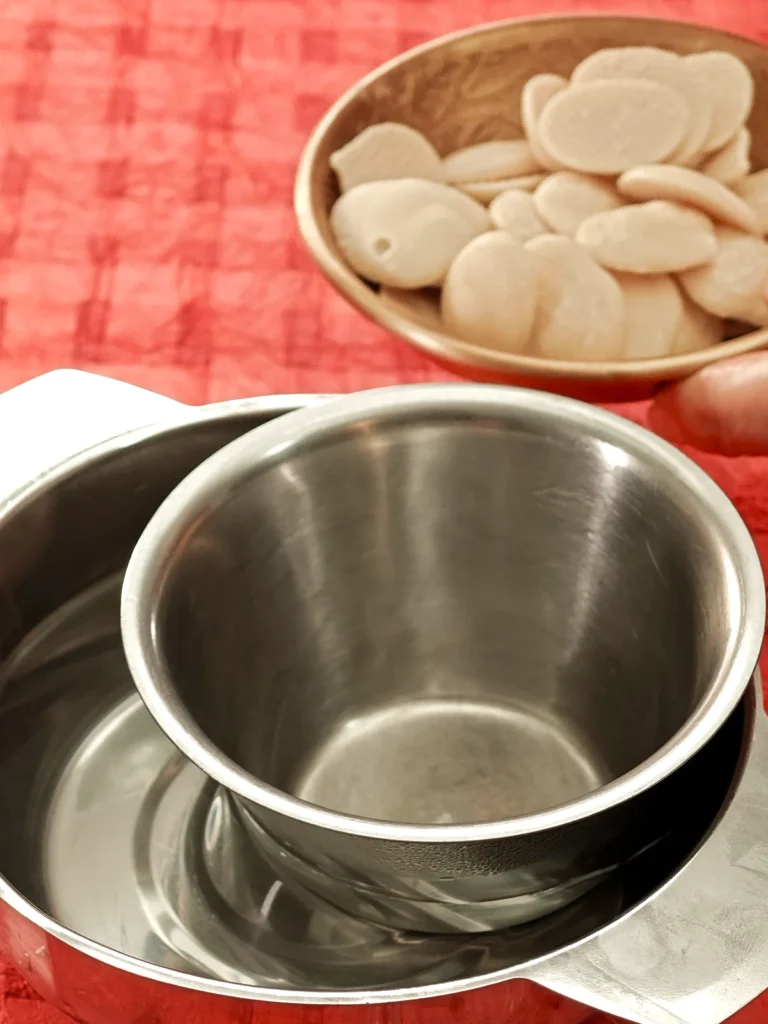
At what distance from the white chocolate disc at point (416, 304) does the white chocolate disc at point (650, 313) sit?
3.7 inches

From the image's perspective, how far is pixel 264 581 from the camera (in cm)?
43

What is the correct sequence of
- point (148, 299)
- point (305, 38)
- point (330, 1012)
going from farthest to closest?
point (305, 38) → point (148, 299) → point (330, 1012)

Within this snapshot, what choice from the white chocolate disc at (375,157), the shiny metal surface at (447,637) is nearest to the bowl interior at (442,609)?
the shiny metal surface at (447,637)

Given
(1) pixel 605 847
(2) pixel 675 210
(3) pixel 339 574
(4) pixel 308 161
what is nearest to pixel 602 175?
(2) pixel 675 210

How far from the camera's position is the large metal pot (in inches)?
10.8

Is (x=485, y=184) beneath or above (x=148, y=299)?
above

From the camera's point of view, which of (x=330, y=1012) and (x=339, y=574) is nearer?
(x=330, y=1012)

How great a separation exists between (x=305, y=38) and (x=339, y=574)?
531 millimetres

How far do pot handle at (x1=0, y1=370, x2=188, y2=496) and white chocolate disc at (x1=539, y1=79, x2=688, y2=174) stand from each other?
267mm

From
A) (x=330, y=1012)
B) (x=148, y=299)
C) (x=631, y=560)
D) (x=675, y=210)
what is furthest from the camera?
(x=148, y=299)

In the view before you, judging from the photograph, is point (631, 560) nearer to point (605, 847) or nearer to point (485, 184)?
point (605, 847)

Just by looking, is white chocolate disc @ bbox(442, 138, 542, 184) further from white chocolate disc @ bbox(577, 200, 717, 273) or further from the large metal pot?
the large metal pot

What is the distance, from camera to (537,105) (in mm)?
601

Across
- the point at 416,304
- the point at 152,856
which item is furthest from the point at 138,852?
the point at 416,304
